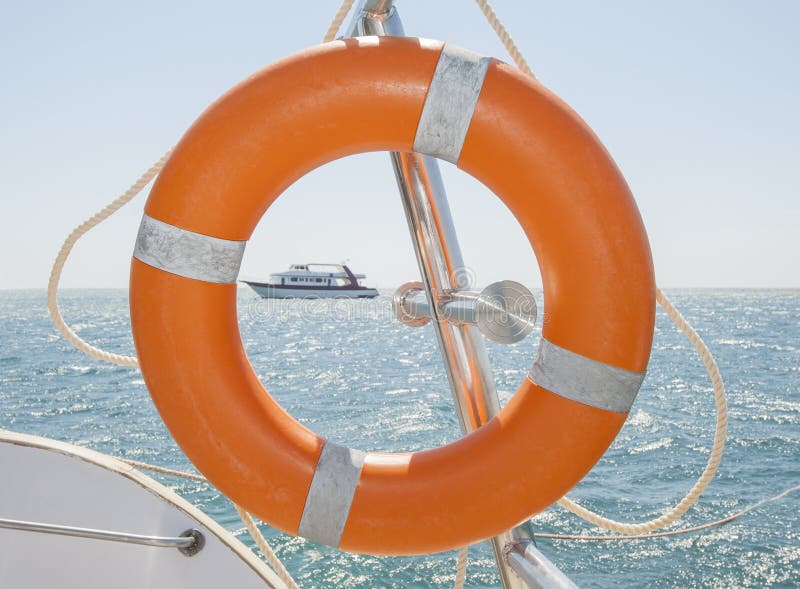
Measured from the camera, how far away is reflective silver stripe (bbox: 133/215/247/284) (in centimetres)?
81

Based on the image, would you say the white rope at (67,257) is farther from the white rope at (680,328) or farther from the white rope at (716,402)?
the white rope at (716,402)

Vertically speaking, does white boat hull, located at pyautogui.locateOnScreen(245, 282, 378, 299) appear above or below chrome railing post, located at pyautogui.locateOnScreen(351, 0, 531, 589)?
below

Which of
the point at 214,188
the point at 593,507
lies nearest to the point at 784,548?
the point at 593,507

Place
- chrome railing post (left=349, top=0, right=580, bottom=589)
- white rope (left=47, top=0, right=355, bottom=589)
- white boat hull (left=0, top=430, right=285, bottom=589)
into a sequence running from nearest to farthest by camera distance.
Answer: chrome railing post (left=349, top=0, right=580, bottom=589) → white boat hull (left=0, top=430, right=285, bottom=589) → white rope (left=47, top=0, right=355, bottom=589)

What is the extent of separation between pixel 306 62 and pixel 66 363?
14.3 meters

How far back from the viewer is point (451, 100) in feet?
2.60

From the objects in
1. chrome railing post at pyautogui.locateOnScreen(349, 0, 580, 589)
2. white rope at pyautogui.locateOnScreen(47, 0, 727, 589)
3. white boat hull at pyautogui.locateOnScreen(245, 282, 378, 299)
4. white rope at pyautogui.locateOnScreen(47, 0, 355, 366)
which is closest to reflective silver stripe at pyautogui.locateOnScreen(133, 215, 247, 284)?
white rope at pyautogui.locateOnScreen(47, 0, 727, 589)

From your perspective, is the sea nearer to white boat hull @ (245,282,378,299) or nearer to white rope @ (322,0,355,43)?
white rope @ (322,0,355,43)

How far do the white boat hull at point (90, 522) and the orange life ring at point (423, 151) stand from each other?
0.26 metres

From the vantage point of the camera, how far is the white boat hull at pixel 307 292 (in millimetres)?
30125

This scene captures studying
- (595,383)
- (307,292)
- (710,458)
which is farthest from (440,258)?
(307,292)

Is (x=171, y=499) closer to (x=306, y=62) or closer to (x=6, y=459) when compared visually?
(x=6, y=459)

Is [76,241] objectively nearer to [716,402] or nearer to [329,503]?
[329,503]

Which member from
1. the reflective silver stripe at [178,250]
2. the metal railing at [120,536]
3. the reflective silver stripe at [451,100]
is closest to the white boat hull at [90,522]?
the metal railing at [120,536]
